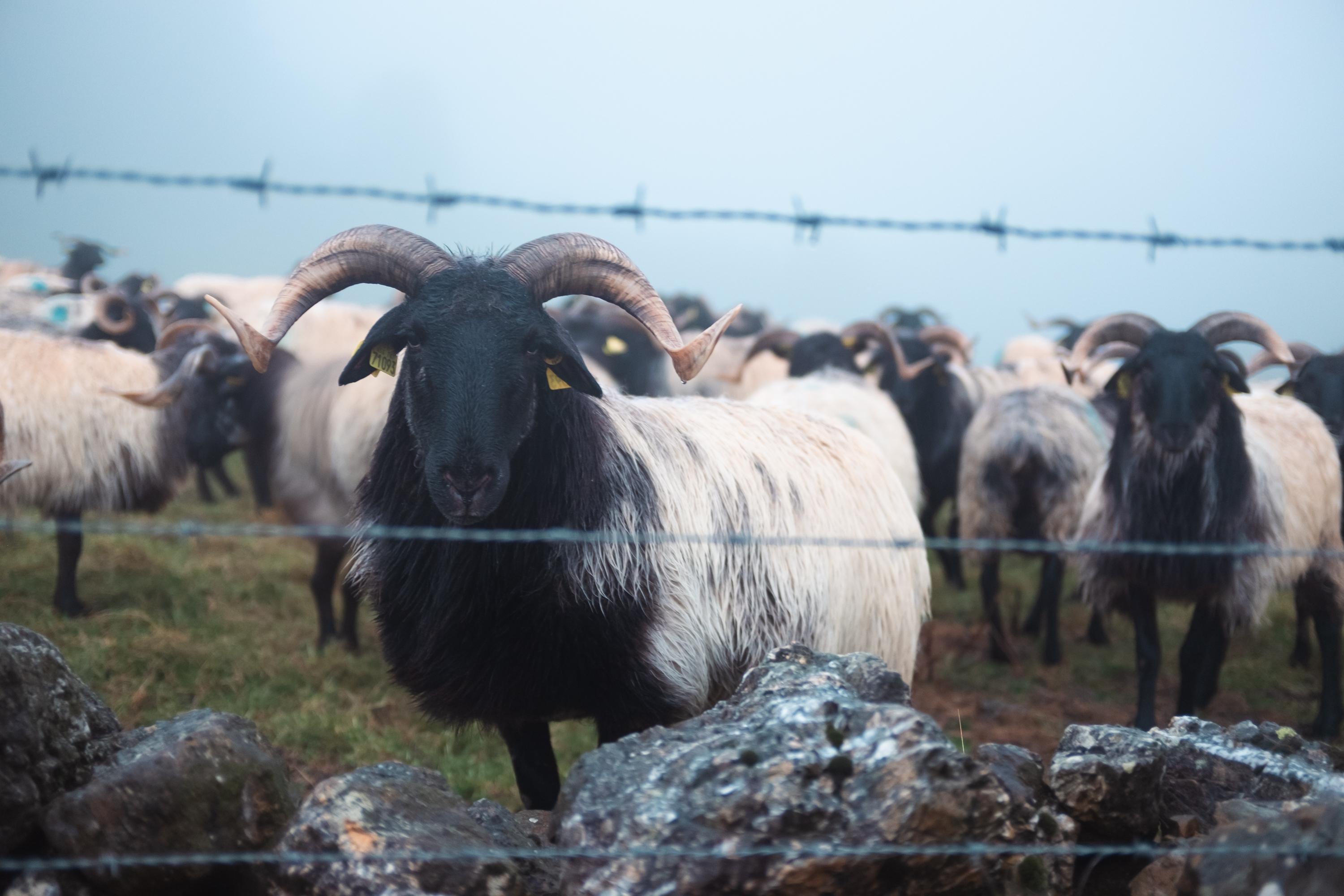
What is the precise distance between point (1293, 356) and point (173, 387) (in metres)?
8.17

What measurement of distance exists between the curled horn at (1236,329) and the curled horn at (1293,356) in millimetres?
1870

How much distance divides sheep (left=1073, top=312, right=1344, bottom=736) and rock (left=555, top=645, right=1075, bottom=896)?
11.1 ft

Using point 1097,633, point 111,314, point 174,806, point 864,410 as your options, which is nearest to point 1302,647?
point 1097,633

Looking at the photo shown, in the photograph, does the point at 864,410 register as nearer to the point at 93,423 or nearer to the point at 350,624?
the point at 350,624

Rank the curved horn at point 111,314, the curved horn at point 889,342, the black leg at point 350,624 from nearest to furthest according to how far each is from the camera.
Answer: the black leg at point 350,624
the curved horn at point 111,314
the curved horn at point 889,342

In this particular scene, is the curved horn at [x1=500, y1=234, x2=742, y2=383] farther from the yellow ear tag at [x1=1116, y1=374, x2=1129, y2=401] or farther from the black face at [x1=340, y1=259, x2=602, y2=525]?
the yellow ear tag at [x1=1116, y1=374, x2=1129, y2=401]

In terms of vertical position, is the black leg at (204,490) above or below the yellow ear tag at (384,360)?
below

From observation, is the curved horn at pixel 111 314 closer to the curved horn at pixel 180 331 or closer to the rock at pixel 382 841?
the curved horn at pixel 180 331

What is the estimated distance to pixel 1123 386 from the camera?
5617 millimetres

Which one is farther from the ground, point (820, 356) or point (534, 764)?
point (820, 356)

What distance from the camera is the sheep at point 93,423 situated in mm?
6465

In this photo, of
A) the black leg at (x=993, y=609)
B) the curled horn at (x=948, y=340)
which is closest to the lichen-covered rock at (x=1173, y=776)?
the black leg at (x=993, y=609)

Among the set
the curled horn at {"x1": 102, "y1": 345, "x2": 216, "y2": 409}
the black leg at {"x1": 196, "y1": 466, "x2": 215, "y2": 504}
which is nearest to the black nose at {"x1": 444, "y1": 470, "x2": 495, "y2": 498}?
the curled horn at {"x1": 102, "y1": 345, "x2": 216, "y2": 409}

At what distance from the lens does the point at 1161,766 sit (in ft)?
8.91
